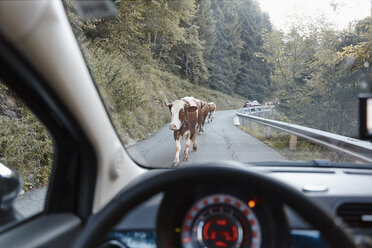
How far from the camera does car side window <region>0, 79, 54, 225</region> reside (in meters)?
2.07

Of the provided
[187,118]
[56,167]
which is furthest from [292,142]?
[56,167]

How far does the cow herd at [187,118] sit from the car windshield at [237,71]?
17mm

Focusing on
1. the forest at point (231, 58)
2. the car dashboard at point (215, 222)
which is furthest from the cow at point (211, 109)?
the car dashboard at point (215, 222)

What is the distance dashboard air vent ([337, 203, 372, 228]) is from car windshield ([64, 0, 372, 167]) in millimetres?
764

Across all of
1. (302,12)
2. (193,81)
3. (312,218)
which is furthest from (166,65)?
(312,218)

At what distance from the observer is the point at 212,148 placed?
4.04 meters

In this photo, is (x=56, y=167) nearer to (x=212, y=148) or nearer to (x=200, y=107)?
(x=212, y=148)

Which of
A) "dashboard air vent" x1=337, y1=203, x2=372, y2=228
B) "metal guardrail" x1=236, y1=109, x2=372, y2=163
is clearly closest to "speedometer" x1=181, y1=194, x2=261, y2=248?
"dashboard air vent" x1=337, y1=203, x2=372, y2=228

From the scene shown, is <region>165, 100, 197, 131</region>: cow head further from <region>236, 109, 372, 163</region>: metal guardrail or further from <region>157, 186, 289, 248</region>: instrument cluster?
<region>157, 186, 289, 248</region>: instrument cluster

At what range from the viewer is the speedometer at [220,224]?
1516 millimetres

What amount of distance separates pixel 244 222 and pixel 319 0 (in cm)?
235

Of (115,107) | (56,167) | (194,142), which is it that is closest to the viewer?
(56,167)

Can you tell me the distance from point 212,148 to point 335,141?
4.74 ft

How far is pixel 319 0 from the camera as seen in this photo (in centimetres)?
301
